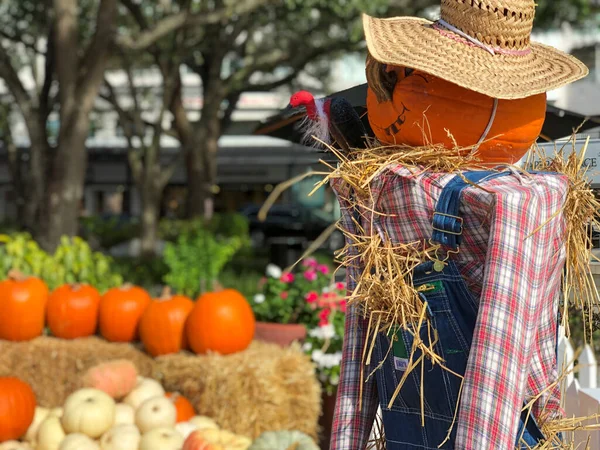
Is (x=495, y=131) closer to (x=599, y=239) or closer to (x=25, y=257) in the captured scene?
(x=599, y=239)

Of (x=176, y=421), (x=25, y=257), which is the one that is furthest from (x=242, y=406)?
(x=25, y=257)

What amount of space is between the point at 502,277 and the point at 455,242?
5.8 inches

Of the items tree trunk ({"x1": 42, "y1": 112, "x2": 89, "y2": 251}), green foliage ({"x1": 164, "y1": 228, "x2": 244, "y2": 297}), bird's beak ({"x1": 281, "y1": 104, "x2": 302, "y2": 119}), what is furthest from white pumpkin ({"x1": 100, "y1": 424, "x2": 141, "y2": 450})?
green foliage ({"x1": 164, "y1": 228, "x2": 244, "y2": 297})

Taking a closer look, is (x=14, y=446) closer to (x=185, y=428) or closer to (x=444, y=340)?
(x=185, y=428)

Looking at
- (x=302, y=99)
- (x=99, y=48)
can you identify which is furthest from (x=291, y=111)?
(x=99, y=48)

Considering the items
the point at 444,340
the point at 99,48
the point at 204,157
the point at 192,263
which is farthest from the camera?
the point at 204,157

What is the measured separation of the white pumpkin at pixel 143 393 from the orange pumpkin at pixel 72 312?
849mm

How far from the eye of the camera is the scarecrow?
63.8 inches

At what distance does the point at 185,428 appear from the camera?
4555 mm

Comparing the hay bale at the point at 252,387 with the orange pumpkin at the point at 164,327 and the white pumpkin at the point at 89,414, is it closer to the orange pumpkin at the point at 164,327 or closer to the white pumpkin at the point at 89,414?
the orange pumpkin at the point at 164,327

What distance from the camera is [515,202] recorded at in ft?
5.32

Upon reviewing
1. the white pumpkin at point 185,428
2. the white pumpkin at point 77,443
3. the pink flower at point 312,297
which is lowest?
the white pumpkin at point 185,428

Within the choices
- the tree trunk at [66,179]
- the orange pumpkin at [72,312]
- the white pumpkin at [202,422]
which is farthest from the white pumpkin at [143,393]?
the tree trunk at [66,179]

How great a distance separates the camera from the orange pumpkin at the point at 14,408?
4.35 m
